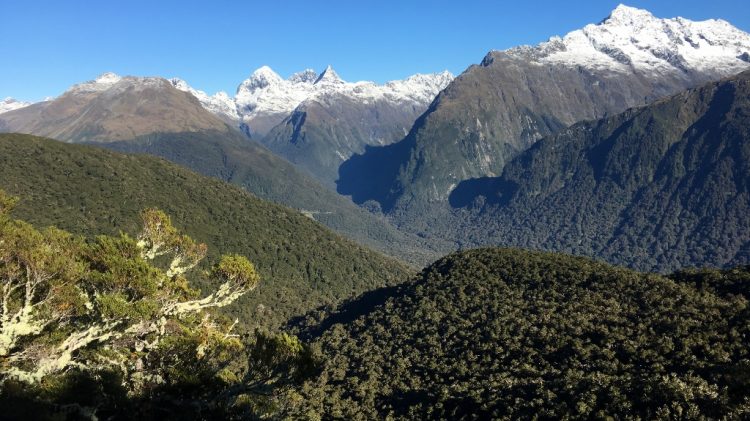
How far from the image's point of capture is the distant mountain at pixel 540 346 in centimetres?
7012

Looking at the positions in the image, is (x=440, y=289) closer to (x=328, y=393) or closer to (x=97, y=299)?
(x=328, y=393)

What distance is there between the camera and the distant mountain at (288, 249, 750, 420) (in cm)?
7012

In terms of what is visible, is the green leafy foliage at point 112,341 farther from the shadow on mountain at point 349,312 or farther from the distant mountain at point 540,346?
the shadow on mountain at point 349,312

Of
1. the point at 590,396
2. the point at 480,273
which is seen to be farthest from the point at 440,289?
the point at 590,396

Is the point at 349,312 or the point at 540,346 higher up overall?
the point at 540,346

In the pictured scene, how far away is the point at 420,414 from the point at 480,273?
64.4 meters

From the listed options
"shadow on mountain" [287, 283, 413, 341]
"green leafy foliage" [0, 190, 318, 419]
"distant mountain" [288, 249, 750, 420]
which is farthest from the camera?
"shadow on mountain" [287, 283, 413, 341]

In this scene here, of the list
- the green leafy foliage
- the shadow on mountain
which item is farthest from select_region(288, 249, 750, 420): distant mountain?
the green leafy foliage

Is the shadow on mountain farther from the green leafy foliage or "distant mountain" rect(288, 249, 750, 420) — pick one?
the green leafy foliage

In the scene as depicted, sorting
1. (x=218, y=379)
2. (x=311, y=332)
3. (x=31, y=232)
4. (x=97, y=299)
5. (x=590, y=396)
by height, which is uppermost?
(x=31, y=232)

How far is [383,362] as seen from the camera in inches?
4633

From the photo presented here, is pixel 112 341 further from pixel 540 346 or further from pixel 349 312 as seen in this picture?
pixel 349 312

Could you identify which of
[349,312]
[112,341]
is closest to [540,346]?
[349,312]

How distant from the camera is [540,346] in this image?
100000 mm
